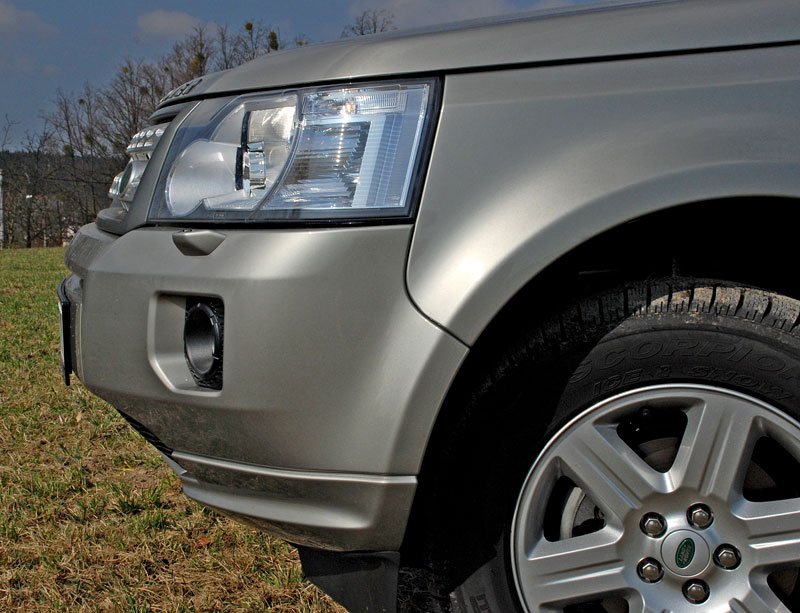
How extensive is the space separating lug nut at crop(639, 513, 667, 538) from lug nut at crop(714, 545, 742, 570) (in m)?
0.10

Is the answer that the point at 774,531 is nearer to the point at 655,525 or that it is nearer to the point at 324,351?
the point at 655,525

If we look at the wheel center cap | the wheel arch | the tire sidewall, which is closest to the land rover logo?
the wheel center cap

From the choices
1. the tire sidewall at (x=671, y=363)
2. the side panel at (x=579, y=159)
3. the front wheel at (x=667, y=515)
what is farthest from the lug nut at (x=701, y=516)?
the side panel at (x=579, y=159)

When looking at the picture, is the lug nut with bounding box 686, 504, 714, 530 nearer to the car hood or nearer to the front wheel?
the front wheel

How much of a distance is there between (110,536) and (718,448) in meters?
1.89

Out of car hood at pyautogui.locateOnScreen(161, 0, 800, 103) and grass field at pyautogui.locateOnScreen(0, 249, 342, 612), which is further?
grass field at pyautogui.locateOnScreen(0, 249, 342, 612)

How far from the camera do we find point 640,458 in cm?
137

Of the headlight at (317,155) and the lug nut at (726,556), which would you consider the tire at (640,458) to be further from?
the headlight at (317,155)

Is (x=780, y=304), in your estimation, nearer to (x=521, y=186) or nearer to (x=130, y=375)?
(x=521, y=186)

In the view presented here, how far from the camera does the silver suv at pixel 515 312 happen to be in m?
1.28

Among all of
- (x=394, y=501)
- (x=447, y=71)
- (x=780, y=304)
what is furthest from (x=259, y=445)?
(x=780, y=304)

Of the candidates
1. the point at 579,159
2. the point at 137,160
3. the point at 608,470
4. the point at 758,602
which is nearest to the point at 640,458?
the point at 608,470

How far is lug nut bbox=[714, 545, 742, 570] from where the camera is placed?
4.42 feet

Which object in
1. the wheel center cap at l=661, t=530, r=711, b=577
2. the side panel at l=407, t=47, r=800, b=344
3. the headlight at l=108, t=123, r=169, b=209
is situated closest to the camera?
the side panel at l=407, t=47, r=800, b=344
